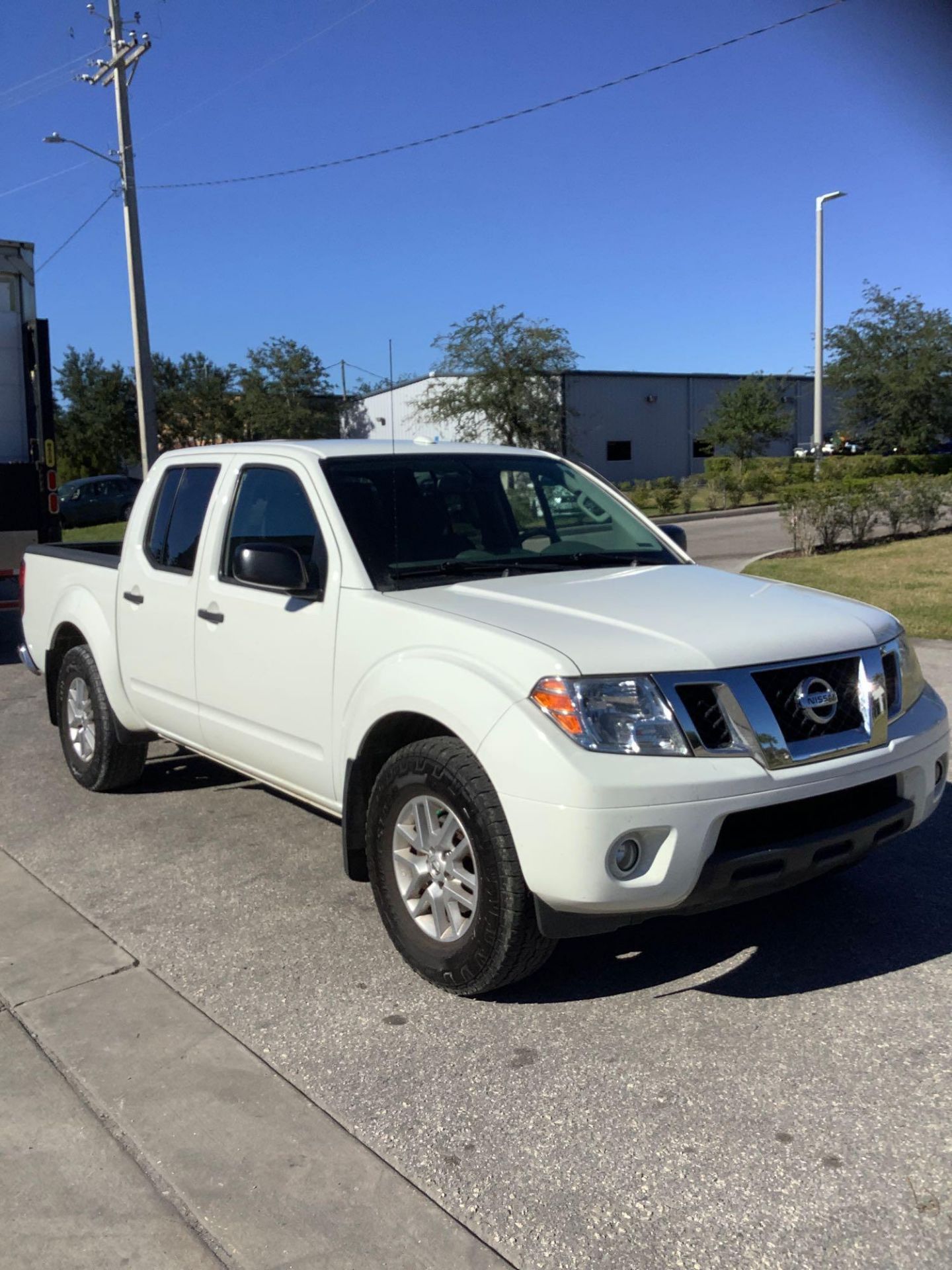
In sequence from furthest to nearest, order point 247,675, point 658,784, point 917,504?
1. point 917,504
2. point 247,675
3. point 658,784

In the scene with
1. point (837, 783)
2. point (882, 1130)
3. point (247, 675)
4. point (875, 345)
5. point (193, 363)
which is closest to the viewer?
point (882, 1130)

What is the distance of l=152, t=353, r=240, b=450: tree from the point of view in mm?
47219

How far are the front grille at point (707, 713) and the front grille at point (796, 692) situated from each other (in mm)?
164

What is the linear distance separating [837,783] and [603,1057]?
108cm

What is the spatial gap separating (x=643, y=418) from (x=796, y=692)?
55.3m

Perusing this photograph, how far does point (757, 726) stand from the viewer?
3.47 m

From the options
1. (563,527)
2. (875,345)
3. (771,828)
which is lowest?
(771,828)

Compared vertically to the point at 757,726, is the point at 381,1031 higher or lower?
lower

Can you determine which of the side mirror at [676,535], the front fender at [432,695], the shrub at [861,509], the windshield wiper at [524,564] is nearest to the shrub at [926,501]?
the shrub at [861,509]

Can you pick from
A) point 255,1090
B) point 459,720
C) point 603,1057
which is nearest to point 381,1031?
point 255,1090

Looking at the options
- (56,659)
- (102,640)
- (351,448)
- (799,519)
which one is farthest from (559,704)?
(799,519)

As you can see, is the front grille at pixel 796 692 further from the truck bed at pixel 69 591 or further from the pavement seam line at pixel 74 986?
the truck bed at pixel 69 591

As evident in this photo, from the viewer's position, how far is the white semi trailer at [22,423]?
36.8 ft

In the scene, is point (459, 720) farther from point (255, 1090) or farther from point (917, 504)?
point (917, 504)
